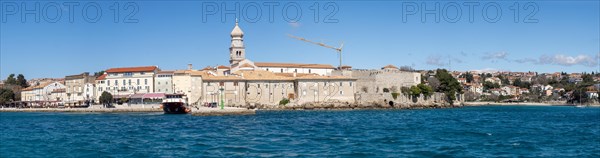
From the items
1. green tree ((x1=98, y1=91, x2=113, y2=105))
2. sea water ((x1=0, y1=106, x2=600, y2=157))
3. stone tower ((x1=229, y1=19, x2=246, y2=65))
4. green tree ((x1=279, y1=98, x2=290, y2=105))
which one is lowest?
sea water ((x1=0, y1=106, x2=600, y2=157))

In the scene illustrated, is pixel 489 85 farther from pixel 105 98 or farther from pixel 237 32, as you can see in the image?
pixel 105 98

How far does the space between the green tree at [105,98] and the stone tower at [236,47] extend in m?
14.9

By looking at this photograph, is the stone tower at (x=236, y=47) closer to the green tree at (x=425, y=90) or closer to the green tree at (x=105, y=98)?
the green tree at (x=105, y=98)

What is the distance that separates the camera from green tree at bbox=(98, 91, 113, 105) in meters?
71.0

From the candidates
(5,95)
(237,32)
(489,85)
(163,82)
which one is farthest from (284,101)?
(489,85)

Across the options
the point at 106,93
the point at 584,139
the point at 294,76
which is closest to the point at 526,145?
the point at 584,139

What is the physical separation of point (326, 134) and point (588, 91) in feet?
302

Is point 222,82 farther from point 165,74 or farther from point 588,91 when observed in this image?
point 588,91

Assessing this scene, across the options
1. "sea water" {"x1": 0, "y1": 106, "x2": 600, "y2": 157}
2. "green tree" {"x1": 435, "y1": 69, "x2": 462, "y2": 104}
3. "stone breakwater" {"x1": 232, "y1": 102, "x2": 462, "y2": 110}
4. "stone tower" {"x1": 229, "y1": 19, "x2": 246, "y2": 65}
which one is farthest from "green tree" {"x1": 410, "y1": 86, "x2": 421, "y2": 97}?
"sea water" {"x1": 0, "y1": 106, "x2": 600, "y2": 157}

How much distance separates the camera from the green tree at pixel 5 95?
274 ft

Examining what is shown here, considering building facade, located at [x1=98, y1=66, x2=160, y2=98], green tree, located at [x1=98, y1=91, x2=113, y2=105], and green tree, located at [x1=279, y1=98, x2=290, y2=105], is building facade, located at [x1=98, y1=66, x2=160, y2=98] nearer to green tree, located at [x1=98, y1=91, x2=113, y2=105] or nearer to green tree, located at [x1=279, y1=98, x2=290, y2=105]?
green tree, located at [x1=98, y1=91, x2=113, y2=105]

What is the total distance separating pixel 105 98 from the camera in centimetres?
7100

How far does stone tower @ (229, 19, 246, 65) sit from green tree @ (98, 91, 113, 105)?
14900 mm

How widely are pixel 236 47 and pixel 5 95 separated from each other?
30.9 m
